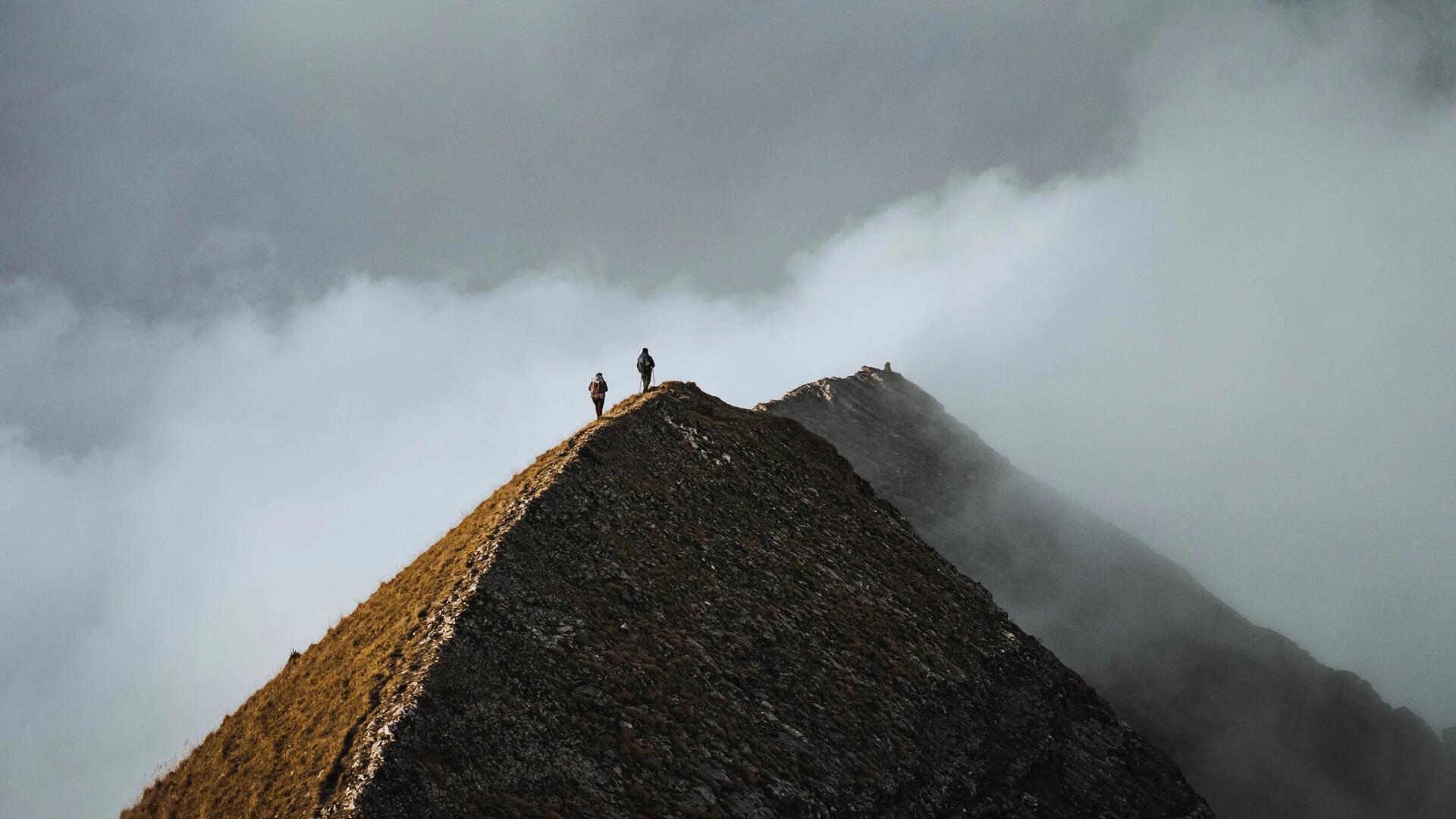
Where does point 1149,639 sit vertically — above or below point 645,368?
above

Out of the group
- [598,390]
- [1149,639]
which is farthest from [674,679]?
[1149,639]

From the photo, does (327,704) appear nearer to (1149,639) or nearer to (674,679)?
(674,679)

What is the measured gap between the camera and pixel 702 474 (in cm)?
3584

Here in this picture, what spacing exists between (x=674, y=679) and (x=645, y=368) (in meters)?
21.7

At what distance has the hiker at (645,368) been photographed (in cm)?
4325

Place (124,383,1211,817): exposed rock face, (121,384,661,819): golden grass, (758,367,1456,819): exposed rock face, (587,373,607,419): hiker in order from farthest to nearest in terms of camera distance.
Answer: (758,367,1456,819): exposed rock face
(587,373,607,419): hiker
(124,383,1211,817): exposed rock face
(121,384,661,819): golden grass

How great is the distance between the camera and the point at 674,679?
2430cm

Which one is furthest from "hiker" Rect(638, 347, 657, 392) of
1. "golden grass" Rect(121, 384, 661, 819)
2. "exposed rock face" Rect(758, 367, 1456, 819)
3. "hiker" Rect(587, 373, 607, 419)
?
"exposed rock face" Rect(758, 367, 1456, 819)

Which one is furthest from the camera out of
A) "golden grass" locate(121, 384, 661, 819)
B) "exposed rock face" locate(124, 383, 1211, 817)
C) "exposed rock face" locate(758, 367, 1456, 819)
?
"exposed rock face" locate(758, 367, 1456, 819)

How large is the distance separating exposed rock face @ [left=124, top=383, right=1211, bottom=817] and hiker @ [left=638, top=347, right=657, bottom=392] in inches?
102

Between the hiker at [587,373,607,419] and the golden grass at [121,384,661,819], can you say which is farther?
the hiker at [587,373,607,419]

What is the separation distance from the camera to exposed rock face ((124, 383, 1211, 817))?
1950cm

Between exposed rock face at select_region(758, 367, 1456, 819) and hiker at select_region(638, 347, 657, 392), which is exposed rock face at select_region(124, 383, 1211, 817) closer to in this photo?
hiker at select_region(638, 347, 657, 392)

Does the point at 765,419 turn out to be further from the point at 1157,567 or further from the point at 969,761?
the point at 1157,567
